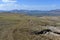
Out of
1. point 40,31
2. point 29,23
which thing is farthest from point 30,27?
point 40,31

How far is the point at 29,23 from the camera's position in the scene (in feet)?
35.2

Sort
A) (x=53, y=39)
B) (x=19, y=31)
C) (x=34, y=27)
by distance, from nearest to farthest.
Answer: (x=53, y=39) → (x=19, y=31) → (x=34, y=27)

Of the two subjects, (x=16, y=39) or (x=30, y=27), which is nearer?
(x=16, y=39)

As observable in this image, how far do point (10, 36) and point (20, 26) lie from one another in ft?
4.33

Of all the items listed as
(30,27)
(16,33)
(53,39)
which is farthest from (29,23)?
(53,39)

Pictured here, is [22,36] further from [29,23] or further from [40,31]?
[40,31]

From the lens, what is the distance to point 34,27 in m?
11.3

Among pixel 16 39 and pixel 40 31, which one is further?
pixel 40 31

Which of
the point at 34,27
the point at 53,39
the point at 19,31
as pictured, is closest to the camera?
the point at 53,39

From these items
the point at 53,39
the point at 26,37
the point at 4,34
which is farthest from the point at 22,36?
the point at 53,39

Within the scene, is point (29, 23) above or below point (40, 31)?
above

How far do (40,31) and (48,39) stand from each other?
7.84 feet

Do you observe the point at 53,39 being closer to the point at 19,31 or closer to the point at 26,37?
the point at 26,37

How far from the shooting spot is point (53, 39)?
930 cm
